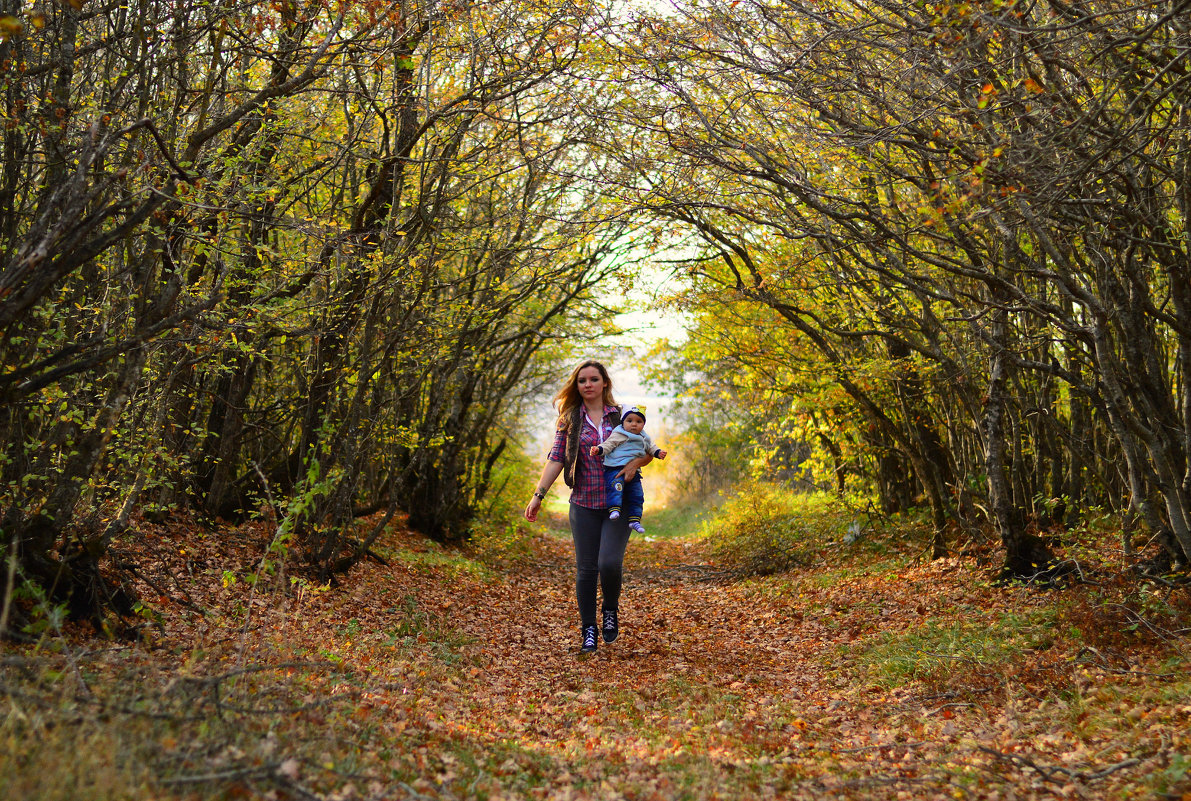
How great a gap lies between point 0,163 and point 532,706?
474 centimetres

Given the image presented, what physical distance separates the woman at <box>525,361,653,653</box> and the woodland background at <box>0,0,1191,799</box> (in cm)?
183

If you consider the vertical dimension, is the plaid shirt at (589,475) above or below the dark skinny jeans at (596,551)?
above

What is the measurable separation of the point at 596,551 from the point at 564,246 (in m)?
4.23

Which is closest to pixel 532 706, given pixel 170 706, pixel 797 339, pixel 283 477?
pixel 170 706

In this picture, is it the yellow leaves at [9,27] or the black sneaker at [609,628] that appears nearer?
the yellow leaves at [9,27]

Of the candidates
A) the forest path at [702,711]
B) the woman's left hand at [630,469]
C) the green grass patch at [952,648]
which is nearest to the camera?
the forest path at [702,711]

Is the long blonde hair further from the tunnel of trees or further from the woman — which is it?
the tunnel of trees

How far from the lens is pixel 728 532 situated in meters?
15.2

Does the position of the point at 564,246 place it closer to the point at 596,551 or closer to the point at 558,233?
the point at 558,233

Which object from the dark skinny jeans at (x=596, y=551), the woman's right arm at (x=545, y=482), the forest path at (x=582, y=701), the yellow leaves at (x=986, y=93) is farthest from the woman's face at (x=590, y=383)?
the yellow leaves at (x=986, y=93)

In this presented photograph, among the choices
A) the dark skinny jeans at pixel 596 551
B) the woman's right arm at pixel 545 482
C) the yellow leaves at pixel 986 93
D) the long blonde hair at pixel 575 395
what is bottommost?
the dark skinny jeans at pixel 596 551

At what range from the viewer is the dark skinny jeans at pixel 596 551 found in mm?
6311

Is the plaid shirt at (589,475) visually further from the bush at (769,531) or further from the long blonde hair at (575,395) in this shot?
the bush at (769,531)

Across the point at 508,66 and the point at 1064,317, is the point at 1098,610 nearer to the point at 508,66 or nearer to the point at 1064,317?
the point at 1064,317
